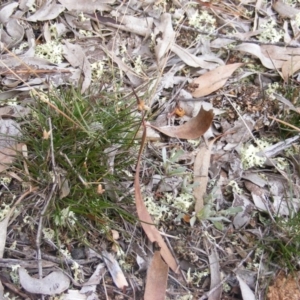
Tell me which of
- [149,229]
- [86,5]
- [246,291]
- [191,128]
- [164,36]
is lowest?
[246,291]

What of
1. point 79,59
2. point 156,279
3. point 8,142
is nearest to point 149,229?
point 156,279

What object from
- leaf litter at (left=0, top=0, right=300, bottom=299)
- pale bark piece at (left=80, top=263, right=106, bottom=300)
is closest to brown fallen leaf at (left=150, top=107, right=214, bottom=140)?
leaf litter at (left=0, top=0, right=300, bottom=299)

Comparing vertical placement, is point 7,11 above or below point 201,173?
above

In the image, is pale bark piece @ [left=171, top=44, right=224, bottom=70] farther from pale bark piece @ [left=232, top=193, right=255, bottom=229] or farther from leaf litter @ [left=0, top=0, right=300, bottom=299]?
pale bark piece @ [left=232, top=193, right=255, bottom=229]

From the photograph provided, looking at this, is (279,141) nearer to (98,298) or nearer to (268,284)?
(268,284)

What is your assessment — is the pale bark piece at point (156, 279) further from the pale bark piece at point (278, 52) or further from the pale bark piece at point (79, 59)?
the pale bark piece at point (278, 52)

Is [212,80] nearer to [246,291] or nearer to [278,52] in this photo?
[278,52]
